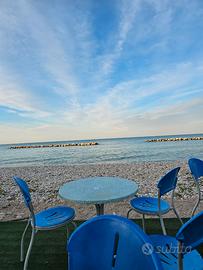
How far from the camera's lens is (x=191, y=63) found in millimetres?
9695

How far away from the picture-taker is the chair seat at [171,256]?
127cm

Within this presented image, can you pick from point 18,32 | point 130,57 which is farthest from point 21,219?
point 130,57

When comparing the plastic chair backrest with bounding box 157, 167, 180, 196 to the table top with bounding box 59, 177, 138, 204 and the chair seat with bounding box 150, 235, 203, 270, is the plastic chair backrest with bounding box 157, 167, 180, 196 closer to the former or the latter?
the table top with bounding box 59, 177, 138, 204

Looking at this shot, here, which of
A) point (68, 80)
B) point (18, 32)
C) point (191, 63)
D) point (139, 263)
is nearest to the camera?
point (139, 263)

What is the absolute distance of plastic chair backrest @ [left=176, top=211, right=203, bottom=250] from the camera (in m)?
0.79

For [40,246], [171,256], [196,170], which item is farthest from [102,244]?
[196,170]

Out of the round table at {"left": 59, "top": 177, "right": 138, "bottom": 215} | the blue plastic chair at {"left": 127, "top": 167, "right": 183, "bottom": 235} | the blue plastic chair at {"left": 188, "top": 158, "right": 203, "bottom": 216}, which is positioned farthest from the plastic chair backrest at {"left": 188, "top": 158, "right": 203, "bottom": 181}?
the round table at {"left": 59, "top": 177, "right": 138, "bottom": 215}

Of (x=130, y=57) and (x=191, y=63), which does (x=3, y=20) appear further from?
(x=191, y=63)

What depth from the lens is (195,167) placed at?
9.37 feet

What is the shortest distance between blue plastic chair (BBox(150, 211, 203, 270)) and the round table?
0.56 meters

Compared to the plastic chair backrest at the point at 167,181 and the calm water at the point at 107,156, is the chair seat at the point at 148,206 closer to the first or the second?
the plastic chair backrest at the point at 167,181

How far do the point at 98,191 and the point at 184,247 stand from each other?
56.2 inches

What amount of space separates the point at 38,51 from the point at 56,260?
7.99 meters

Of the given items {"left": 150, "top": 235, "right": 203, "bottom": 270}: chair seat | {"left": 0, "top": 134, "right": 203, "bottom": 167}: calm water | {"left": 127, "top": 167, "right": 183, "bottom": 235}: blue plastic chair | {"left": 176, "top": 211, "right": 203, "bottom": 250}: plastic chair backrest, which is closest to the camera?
{"left": 176, "top": 211, "right": 203, "bottom": 250}: plastic chair backrest
